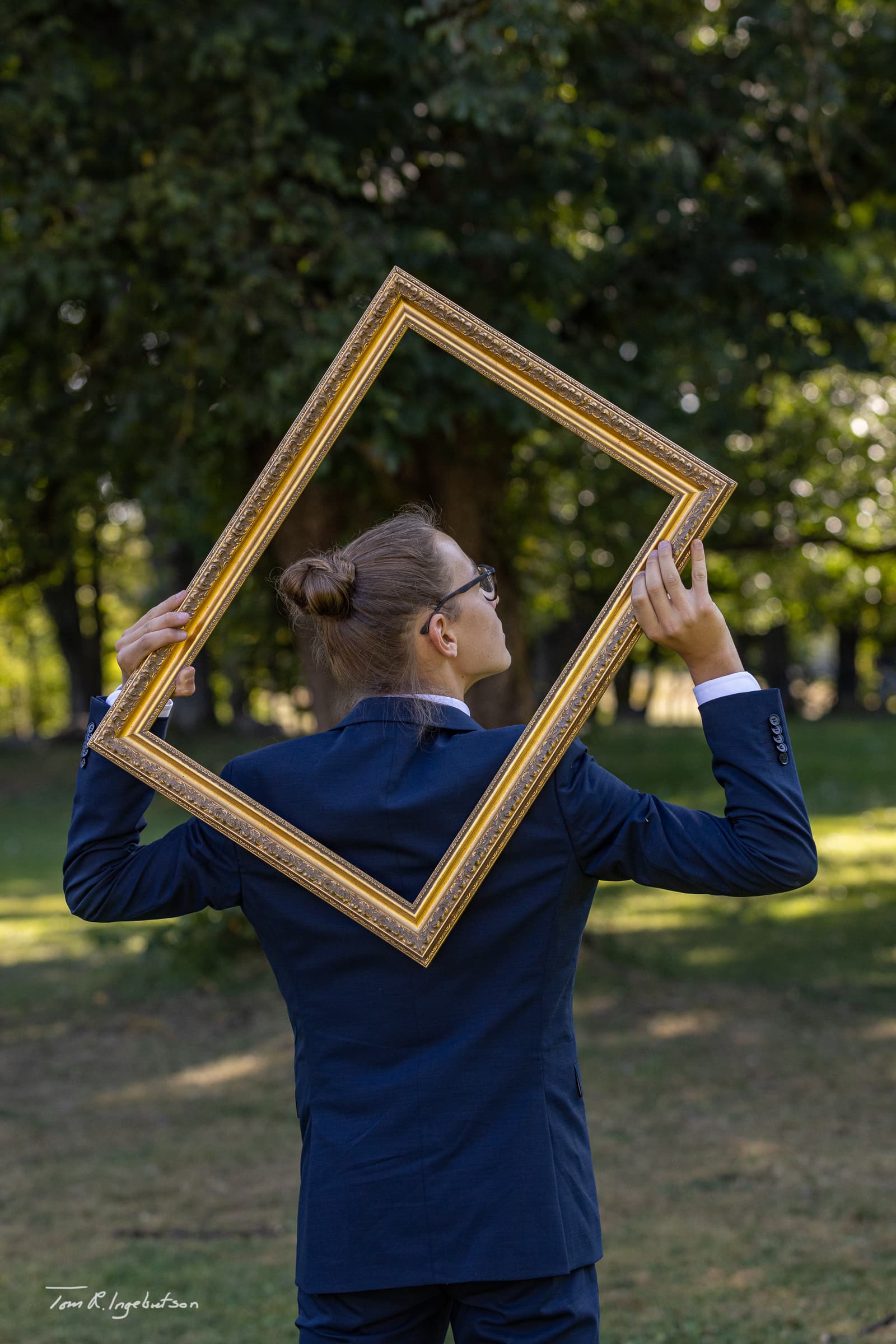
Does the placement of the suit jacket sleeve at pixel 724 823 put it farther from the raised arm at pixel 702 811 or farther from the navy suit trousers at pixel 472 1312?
the navy suit trousers at pixel 472 1312

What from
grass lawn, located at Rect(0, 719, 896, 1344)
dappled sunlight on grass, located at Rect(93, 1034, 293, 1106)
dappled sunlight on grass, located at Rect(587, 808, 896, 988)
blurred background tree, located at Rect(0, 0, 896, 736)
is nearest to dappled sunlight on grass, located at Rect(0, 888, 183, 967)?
grass lawn, located at Rect(0, 719, 896, 1344)

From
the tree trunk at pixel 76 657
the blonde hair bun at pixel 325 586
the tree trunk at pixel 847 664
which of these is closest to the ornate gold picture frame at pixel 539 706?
the blonde hair bun at pixel 325 586

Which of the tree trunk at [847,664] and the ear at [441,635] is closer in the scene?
the ear at [441,635]

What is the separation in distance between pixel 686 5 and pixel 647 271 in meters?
1.77

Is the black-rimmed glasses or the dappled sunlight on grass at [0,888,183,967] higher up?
the black-rimmed glasses

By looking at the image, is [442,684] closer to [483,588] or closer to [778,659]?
[483,588]

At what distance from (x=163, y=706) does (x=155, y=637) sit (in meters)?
0.12

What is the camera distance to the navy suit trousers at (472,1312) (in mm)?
2023

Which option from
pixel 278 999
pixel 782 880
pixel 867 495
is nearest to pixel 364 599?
pixel 782 880

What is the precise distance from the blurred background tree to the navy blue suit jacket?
3032mm

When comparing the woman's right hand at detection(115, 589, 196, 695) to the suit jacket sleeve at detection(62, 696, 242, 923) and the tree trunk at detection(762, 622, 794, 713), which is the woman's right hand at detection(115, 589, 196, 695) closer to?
the suit jacket sleeve at detection(62, 696, 242, 923)

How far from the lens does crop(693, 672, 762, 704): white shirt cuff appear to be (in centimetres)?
199

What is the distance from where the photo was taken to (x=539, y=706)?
2072 mm

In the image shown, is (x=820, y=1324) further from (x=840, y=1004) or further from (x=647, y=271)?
(x=647, y=271)
